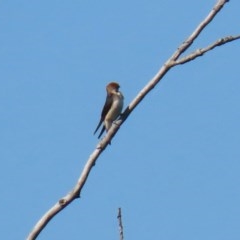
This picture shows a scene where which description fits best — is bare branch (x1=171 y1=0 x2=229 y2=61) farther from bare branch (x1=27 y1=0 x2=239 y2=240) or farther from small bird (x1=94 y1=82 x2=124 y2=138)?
small bird (x1=94 y1=82 x2=124 y2=138)

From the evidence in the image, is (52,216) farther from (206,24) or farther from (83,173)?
(206,24)

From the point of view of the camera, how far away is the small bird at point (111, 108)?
868 cm

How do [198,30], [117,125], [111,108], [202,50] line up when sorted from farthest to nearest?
[111,108], [117,125], [202,50], [198,30]

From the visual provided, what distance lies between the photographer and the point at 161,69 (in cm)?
247

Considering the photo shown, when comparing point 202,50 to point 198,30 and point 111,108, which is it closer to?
point 198,30

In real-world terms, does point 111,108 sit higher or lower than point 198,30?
higher

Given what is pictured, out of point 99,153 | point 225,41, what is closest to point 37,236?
point 99,153

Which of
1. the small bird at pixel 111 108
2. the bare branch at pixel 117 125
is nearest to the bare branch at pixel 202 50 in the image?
the bare branch at pixel 117 125

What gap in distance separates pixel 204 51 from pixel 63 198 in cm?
88

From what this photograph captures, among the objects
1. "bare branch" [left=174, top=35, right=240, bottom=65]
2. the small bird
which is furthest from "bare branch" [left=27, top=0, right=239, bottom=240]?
the small bird

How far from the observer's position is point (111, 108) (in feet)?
28.9

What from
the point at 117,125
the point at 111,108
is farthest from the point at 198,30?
the point at 111,108

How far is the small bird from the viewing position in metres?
8.68

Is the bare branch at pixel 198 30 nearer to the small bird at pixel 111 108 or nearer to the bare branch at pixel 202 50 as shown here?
the bare branch at pixel 202 50
